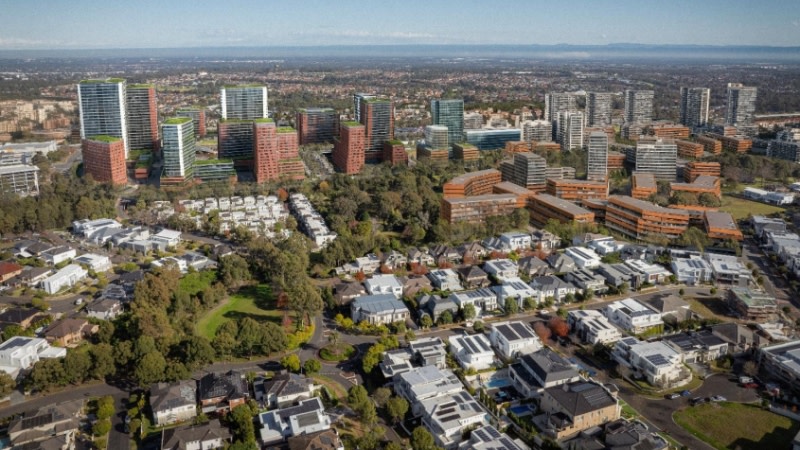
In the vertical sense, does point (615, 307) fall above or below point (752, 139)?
below

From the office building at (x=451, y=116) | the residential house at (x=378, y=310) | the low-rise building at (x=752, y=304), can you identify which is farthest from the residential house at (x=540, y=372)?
the office building at (x=451, y=116)

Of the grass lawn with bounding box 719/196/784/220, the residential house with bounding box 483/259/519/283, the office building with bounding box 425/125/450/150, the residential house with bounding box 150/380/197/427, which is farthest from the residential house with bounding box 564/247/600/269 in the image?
the office building with bounding box 425/125/450/150

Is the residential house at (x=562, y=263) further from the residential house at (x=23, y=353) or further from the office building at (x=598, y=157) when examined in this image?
the residential house at (x=23, y=353)

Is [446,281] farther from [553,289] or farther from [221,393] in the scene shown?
[221,393]

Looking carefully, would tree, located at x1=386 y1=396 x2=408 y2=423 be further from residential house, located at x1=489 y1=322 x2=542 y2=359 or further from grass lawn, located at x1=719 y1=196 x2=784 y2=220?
grass lawn, located at x1=719 y1=196 x2=784 y2=220

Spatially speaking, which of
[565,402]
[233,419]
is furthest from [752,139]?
[233,419]

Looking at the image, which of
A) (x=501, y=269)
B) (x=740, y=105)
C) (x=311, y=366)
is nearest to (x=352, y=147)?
(x=501, y=269)

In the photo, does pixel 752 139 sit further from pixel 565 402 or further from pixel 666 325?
pixel 565 402
